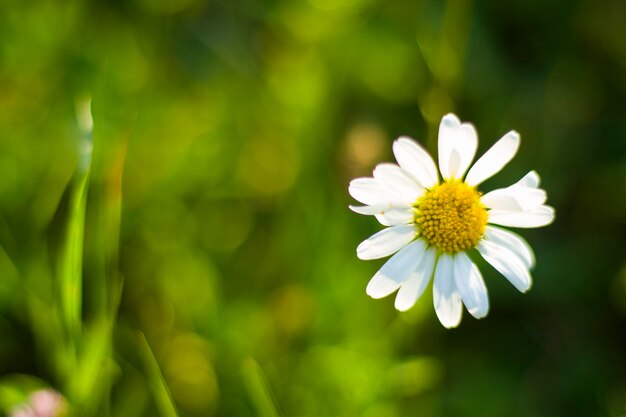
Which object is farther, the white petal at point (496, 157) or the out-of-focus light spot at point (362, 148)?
the out-of-focus light spot at point (362, 148)

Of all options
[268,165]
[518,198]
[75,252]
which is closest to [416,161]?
[518,198]

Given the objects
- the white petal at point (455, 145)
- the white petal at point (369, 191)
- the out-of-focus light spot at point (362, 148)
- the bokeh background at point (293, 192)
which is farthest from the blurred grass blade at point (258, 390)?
the out-of-focus light spot at point (362, 148)

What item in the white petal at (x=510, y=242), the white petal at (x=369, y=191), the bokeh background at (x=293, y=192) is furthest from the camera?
the bokeh background at (x=293, y=192)

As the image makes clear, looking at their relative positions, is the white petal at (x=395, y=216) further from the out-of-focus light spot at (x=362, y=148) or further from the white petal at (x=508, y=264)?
the out-of-focus light spot at (x=362, y=148)

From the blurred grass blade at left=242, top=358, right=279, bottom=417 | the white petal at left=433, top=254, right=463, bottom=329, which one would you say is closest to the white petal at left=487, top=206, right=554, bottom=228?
the white petal at left=433, top=254, right=463, bottom=329

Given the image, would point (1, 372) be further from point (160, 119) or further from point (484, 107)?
point (484, 107)

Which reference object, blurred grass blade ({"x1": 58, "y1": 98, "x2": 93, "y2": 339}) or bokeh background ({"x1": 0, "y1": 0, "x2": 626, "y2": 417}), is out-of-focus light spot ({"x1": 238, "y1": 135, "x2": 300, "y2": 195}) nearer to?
bokeh background ({"x1": 0, "y1": 0, "x2": 626, "y2": 417})

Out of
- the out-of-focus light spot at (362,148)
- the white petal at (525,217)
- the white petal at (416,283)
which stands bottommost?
the white petal at (416,283)

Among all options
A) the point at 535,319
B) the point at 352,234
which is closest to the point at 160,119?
the point at 352,234
